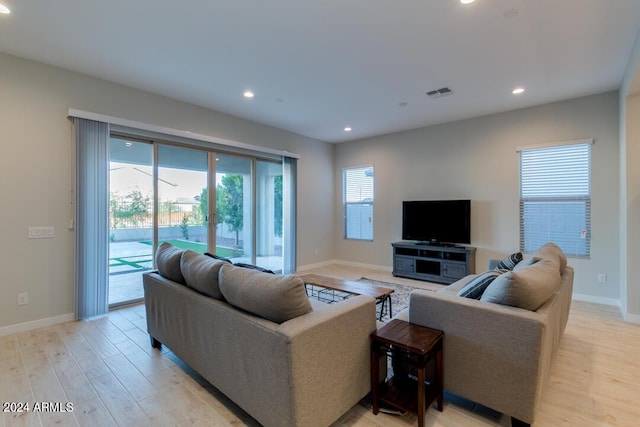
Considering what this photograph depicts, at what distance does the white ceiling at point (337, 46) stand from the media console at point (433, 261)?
238 centimetres

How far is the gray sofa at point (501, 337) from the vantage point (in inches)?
62.4

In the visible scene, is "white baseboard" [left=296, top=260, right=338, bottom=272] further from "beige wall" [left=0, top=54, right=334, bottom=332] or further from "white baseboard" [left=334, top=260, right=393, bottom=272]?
"beige wall" [left=0, top=54, right=334, bottom=332]

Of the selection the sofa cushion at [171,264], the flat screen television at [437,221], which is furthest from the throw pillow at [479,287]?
the flat screen television at [437,221]

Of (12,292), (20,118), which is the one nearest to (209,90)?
(20,118)

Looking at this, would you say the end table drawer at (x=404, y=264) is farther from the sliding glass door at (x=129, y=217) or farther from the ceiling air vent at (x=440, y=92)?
the sliding glass door at (x=129, y=217)

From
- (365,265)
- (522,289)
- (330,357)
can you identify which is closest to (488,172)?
(365,265)

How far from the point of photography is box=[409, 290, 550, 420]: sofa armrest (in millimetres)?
1577

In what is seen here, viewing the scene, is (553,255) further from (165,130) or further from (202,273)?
(165,130)

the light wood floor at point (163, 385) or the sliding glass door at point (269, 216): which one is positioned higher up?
the sliding glass door at point (269, 216)

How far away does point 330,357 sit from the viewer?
160 cm

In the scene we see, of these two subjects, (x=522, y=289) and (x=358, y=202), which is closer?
(x=522, y=289)

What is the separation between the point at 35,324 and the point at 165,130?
271cm

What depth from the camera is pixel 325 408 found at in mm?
1588

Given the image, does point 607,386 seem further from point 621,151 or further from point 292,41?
point 292,41
